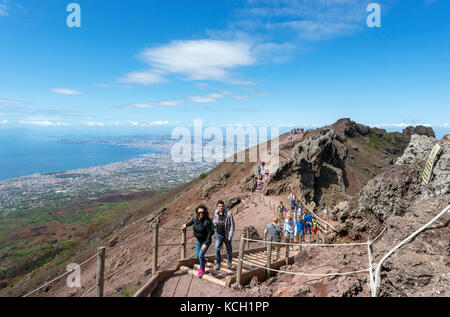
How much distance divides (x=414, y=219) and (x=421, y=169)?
246cm

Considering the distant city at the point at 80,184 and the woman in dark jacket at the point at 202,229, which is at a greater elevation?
the woman in dark jacket at the point at 202,229

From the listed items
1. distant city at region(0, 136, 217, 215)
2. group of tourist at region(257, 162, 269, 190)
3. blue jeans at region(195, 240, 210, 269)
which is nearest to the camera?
blue jeans at region(195, 240, 210, 269)

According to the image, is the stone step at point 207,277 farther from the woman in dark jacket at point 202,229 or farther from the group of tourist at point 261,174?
the group of tourist at point 261,174

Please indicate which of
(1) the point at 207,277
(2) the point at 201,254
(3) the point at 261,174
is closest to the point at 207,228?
(2) the point at 201,254

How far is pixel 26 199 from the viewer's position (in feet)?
356

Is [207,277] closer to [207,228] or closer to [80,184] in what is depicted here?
[207,228]

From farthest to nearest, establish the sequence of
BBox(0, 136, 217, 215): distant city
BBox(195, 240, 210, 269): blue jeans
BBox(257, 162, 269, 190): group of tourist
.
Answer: BBox(0, 136, 217, 215): distant city < BBox(257, 162, 269, 190): group of tourist < BBox(195, 240, 210, 269): blue jeans

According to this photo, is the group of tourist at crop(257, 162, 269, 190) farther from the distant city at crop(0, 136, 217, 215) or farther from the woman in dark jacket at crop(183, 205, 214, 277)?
the distant city at crop(0, 136, 217, 215)

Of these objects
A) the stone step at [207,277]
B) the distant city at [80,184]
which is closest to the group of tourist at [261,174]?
the stone step at [207,277]

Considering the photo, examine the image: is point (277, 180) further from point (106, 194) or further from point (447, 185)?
point (106, 194)

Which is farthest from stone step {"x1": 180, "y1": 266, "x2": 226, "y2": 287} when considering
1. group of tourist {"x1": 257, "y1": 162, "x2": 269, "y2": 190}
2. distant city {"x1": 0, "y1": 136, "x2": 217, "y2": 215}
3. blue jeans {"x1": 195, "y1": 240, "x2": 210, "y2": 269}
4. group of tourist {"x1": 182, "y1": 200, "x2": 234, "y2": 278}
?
distant city {"x1": 0, "y1": 136, "x2": 217, "y2": 215}
